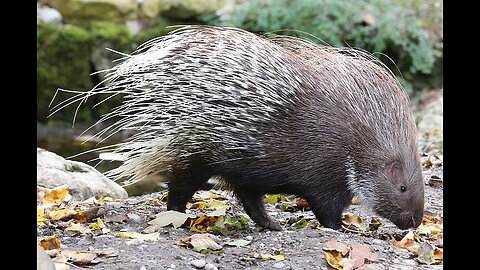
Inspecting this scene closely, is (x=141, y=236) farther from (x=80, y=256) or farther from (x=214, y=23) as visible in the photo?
(x=214, y=23)

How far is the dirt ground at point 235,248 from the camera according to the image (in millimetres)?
2770

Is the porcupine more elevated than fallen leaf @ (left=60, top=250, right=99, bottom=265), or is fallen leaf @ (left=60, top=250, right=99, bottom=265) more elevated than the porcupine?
the porcupine

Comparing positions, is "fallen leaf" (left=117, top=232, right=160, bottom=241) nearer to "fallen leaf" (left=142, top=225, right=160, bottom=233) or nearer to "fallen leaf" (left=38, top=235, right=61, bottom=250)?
"fallen leaf" (left=142, top=225, right=160, bottom=233)

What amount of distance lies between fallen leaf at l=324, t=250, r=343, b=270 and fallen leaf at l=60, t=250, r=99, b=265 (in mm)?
970

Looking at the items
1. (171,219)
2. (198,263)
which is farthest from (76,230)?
(198,263)

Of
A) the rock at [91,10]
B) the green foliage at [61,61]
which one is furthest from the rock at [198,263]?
the rock at [91,10]

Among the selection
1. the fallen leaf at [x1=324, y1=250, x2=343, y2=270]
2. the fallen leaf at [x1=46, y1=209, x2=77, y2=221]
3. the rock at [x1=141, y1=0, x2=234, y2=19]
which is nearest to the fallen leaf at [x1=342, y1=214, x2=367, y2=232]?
the fallen leaf at [x1=324, y1=250, x2=343, y2=270]

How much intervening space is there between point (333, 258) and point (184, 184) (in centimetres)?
92

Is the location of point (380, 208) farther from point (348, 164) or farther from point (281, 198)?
point (281, 198)

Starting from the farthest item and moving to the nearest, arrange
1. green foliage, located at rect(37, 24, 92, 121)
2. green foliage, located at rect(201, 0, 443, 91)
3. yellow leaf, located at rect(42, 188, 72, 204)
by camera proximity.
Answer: green foliage, located at rect(37, 24, 92, 121), green foliage, located at rect(201, 0, 443, 91), yellow leaf, located at rect(42, 188, 72, 204)

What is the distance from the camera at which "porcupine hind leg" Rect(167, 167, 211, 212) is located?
3477mm
